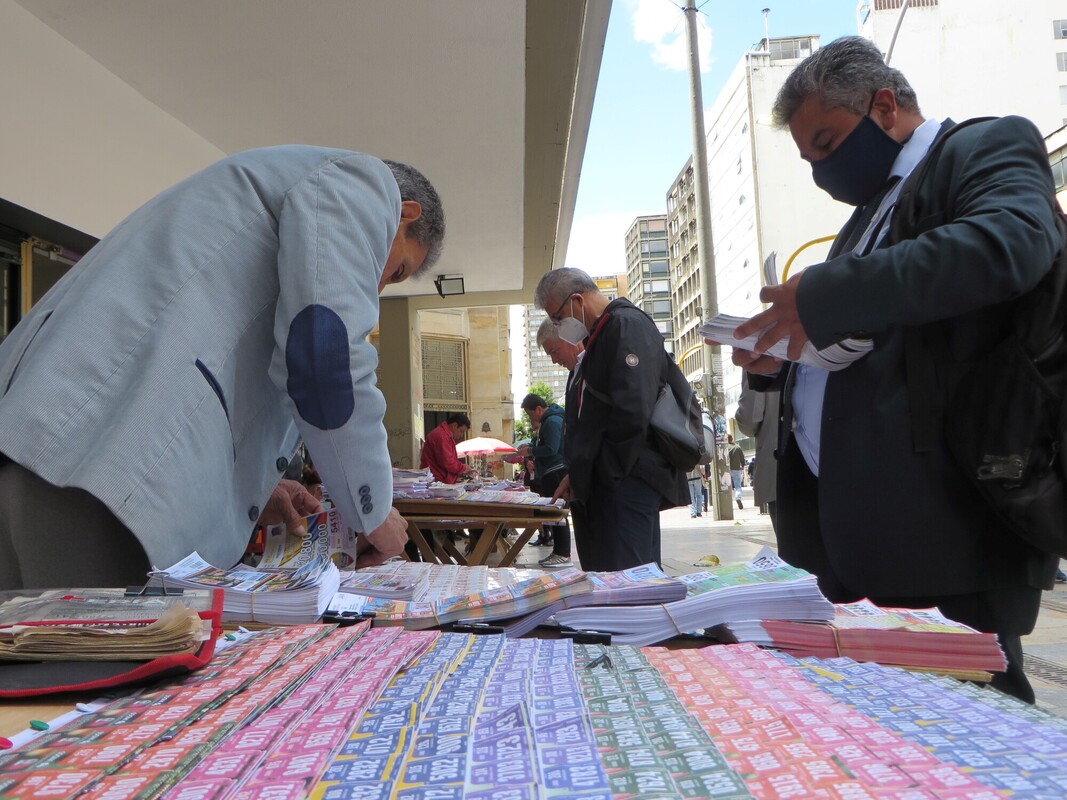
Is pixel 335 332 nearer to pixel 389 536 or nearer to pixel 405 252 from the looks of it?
pixel 389 536

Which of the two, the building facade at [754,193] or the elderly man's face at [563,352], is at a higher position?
the building facade at [754,193]

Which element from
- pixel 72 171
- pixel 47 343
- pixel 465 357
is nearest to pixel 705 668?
pixel 47 343

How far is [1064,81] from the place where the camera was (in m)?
42.2

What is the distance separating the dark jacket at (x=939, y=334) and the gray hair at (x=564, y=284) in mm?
2533

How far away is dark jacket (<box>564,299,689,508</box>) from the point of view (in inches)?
131

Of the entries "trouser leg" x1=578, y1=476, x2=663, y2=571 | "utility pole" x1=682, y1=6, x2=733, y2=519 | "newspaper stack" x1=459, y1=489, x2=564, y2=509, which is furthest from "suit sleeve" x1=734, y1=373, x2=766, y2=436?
"utility pole" x1=682, y1=6, x2=733, y2=519

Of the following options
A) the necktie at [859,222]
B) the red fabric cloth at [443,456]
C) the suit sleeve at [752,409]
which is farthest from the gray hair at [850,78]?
the red fabric cloth at [443,456]

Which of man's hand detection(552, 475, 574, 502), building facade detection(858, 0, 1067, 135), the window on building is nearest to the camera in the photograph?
man's hand detection(552, 475, 574, 502)

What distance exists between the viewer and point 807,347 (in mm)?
1478

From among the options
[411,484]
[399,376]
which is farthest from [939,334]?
[399,376]

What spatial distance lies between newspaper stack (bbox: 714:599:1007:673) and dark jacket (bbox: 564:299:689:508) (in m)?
2.28

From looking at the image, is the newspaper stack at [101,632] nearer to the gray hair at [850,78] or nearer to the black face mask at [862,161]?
the black face mask at [862,161]

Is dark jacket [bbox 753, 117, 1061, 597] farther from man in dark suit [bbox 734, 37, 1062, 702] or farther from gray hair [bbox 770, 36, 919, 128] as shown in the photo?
gray hair [bbox 770, 36, 919, 128]

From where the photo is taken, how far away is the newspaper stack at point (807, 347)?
1.45 meters
